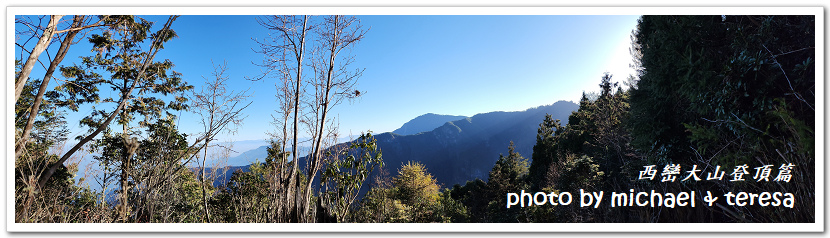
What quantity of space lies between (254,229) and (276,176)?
57cm

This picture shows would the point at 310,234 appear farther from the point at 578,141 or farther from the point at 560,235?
the point at 578,141

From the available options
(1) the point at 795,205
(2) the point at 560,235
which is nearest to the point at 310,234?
(2) the point at 560,235

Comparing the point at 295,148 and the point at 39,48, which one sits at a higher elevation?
the point at 39,48

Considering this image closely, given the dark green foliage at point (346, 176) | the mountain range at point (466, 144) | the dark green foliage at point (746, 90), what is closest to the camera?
the dark green foliage at point (746, 90)

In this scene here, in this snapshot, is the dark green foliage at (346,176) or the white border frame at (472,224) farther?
the dark green foliage at (346,176)

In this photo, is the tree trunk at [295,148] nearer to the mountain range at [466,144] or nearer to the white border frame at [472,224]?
the white border frame at [472,224]

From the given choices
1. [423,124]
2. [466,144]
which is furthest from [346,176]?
[423,124]

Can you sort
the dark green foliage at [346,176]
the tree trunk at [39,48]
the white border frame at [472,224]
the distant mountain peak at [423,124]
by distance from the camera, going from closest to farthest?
the white border frame at [472,224], the tree trunk at [39,48], the dark green foliage at [346,176], the distant mountain peak at [423,124]

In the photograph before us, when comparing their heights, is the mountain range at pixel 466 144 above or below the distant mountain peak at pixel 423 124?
below

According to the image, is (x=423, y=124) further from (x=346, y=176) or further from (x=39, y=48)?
(x=39, y=48)

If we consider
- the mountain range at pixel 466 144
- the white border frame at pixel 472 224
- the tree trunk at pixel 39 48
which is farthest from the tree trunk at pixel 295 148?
the mountain range at pixel 466 144

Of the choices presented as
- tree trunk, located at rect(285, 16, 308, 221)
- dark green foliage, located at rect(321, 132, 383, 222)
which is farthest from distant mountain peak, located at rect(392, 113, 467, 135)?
tree trunk, located at rect(285, 16, 308, 221)

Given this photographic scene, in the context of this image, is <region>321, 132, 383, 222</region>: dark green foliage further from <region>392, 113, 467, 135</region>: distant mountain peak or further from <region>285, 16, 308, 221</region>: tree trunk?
<region>392, 113, 467, 135</region>: distant mountain peak

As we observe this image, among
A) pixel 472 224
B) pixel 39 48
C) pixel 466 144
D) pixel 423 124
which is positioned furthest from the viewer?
pixel 423 124
